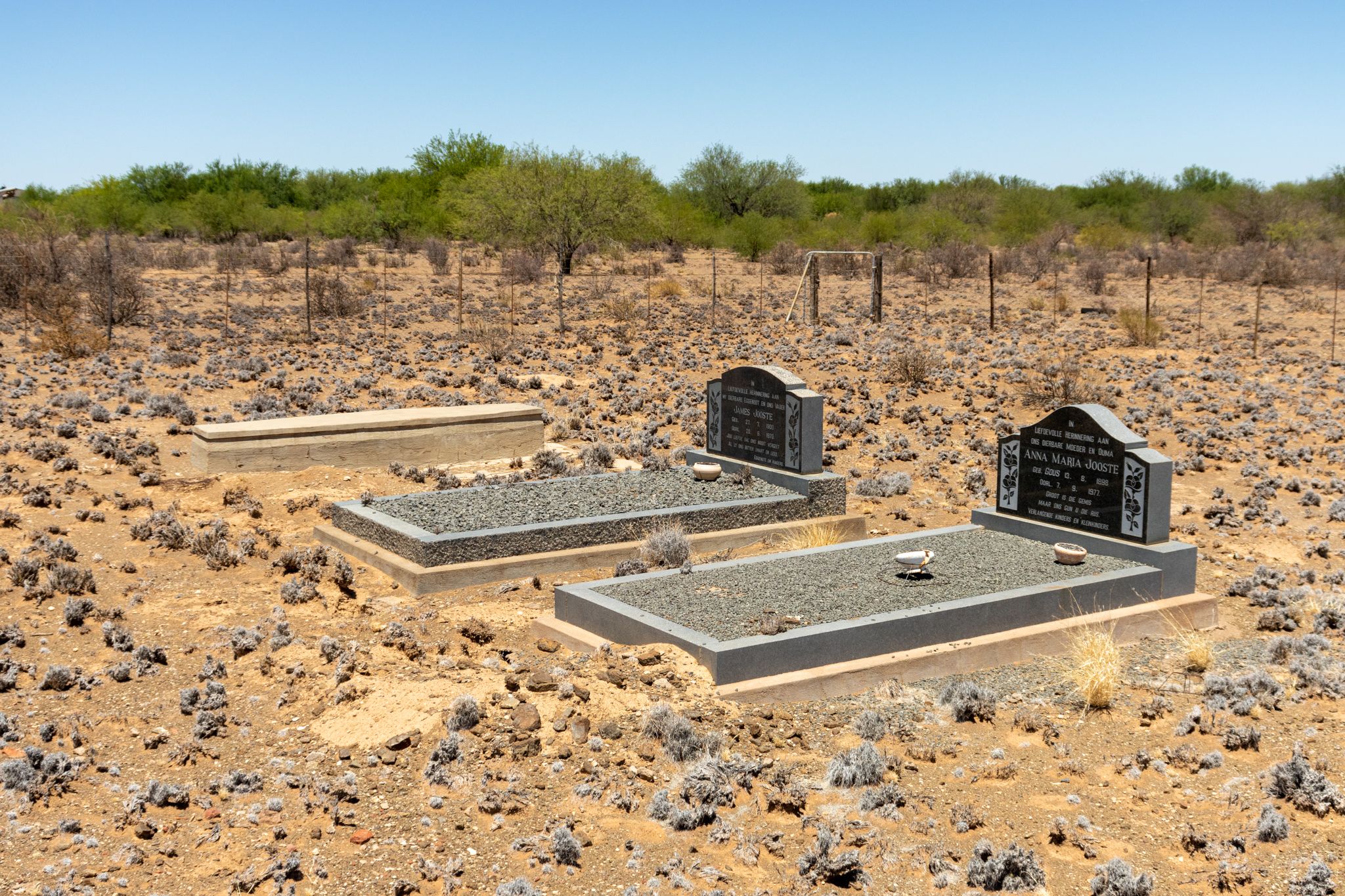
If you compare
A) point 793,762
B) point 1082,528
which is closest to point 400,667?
point 793,762

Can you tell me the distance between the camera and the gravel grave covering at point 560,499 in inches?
464

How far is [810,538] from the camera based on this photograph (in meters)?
11.8

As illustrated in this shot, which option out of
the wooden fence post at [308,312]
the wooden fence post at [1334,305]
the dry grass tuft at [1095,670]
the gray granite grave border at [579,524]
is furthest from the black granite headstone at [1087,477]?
the wooden fence post at [308,312]

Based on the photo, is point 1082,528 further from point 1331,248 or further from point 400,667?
point 1331,248

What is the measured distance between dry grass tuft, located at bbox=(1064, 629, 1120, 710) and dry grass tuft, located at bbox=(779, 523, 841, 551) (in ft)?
9.80

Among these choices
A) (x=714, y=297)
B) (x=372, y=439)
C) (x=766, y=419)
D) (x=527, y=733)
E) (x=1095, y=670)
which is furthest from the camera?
(x=714, y=297)

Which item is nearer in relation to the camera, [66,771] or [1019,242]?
[66,771]

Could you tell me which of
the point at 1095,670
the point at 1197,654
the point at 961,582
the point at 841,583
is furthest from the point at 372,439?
the point at 1197,654

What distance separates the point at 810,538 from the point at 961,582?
2.28 m

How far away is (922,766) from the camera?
705 cm

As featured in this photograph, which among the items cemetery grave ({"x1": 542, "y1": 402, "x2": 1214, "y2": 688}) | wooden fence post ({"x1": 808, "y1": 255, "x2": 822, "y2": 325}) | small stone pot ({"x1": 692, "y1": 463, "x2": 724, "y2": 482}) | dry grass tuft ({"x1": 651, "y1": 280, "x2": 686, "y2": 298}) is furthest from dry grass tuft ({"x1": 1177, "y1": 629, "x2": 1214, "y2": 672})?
dry grass tuft ({"x1": 651, "y1": 280, "x2": 686, "y2": 298})

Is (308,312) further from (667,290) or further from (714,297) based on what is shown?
(667,290)

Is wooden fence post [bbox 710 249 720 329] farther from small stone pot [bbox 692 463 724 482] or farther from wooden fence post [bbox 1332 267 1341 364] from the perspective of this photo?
small stone pot [bbox 692 463 724 482]

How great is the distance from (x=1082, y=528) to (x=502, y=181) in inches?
1222
